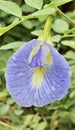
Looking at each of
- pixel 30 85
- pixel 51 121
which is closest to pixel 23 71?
pixel 30 85

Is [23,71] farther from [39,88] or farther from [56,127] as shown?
[56,127]

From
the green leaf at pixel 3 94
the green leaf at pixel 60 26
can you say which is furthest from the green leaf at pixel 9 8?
the green leaf at pixel 3 94

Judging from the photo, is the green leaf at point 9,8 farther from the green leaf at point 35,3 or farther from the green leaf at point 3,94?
the green leaf at point 3,94

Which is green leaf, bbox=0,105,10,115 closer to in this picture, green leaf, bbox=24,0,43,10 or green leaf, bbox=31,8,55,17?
green leaf, bbox=24,0,43,10

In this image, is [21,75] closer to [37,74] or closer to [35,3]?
[37,74]

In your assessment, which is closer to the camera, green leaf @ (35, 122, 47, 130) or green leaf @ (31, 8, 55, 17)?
green leaf @ (31, 8, 55, 17)

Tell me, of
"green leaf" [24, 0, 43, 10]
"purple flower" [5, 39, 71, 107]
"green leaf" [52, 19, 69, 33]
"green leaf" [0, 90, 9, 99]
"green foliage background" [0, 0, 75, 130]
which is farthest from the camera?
"green leaf" [0, 90, 9, 99]

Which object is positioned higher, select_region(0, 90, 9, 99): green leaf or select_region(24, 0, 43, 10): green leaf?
select_region(24, 0, 43, 10): green leaf

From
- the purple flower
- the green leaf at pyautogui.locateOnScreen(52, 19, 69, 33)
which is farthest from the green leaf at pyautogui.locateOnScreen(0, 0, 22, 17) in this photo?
the green leaf at pyautogui.locateOnScreen(52, 19, 69, 33)

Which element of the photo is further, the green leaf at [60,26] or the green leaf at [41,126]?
the green leaf at [41,126]
